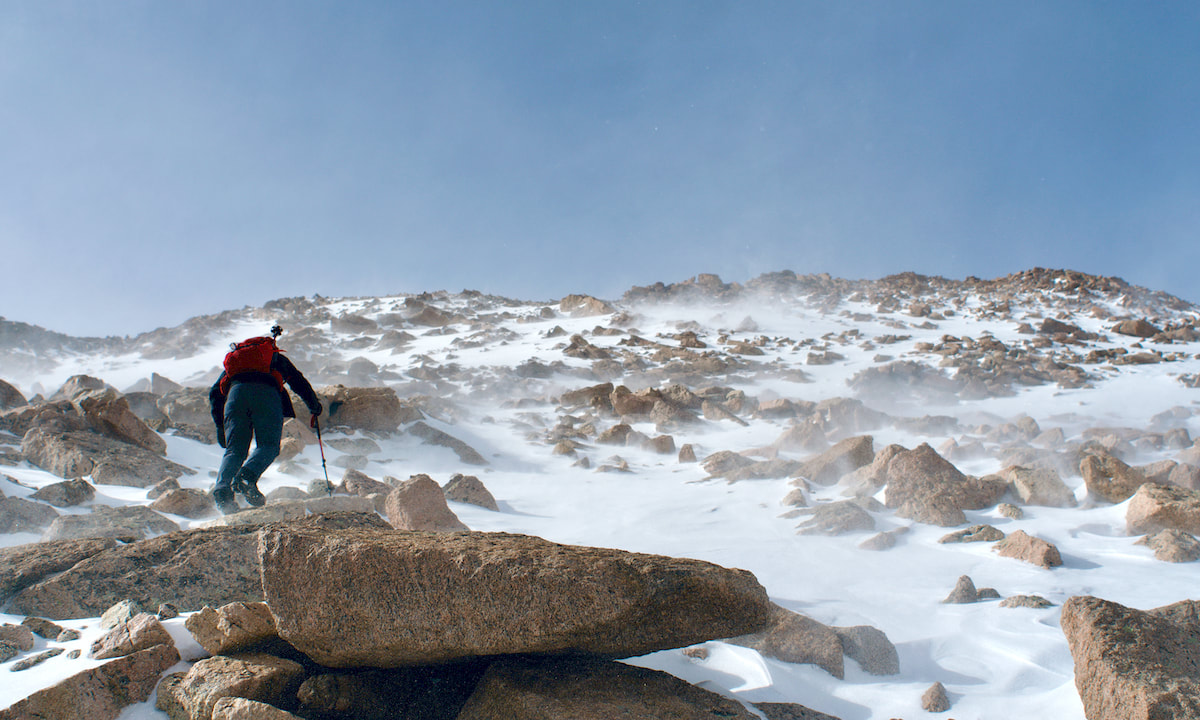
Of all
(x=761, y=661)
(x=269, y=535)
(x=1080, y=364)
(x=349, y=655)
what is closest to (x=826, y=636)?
(x=761, y=661)

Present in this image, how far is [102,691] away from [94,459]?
4953mm

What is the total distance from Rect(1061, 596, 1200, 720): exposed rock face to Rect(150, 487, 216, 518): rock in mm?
5686

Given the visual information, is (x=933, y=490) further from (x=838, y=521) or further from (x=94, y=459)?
(x=94, y=459)

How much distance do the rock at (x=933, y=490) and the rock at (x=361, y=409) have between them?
24.7 feet

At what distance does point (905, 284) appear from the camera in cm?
4472

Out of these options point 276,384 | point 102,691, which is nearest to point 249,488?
point 276,384

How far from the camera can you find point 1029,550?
4477 millimetres

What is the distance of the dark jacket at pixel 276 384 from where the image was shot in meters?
4.82

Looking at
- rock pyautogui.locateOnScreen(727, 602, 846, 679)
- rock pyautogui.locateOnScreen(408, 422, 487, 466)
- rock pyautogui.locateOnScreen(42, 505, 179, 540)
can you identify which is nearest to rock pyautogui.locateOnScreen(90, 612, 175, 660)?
rock pyautogui.locateOnScreen(42, 505, 179, 540)

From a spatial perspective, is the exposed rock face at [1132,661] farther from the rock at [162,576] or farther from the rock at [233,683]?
the rock at [162,576]

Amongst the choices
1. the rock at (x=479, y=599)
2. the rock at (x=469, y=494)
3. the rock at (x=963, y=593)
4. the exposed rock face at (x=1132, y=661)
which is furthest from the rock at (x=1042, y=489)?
the rock at (x=469, y=494)

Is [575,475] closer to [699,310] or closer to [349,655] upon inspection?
[349,655]

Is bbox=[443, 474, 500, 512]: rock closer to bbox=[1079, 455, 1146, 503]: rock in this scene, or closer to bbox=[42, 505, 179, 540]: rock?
bbox=[42, 505, 179, 540]: rock

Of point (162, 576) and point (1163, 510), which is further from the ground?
point (1163, 510)
